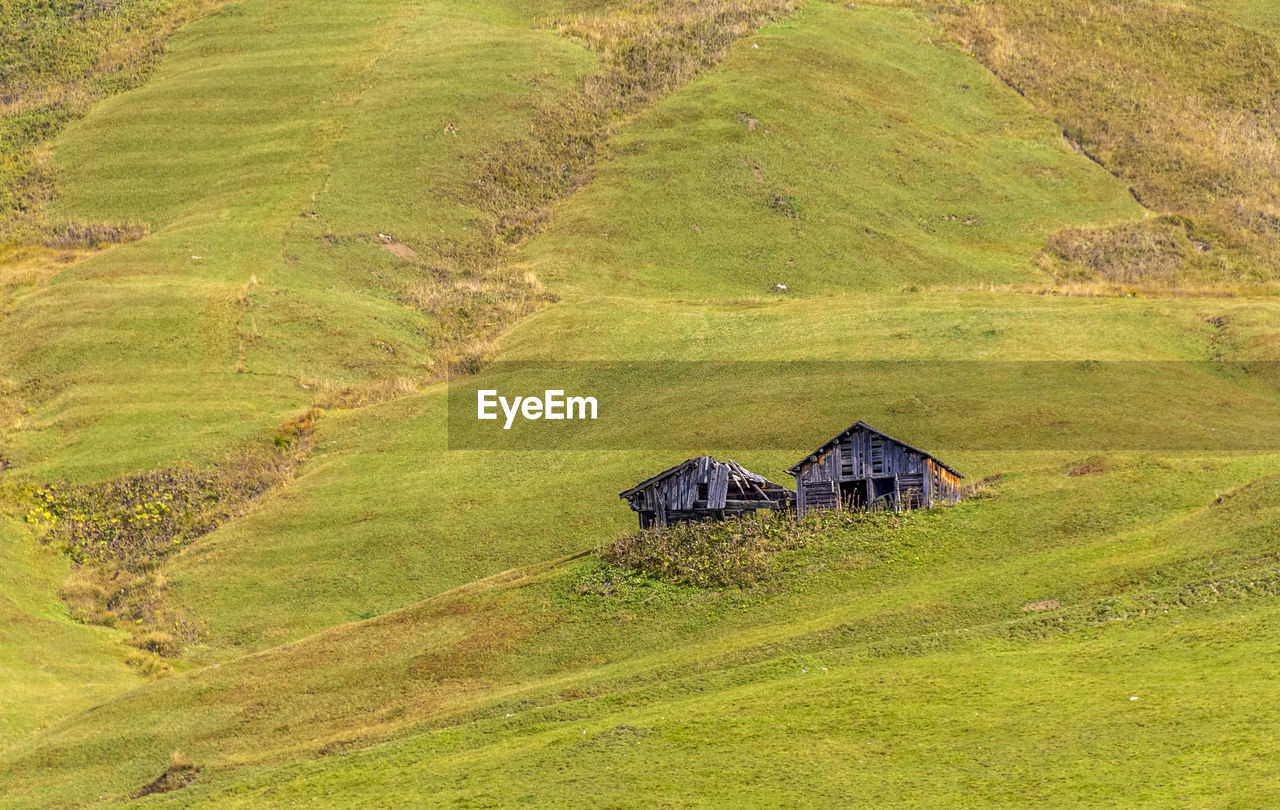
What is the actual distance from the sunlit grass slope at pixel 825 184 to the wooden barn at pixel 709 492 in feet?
108

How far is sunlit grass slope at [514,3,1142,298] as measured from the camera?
3669 inches

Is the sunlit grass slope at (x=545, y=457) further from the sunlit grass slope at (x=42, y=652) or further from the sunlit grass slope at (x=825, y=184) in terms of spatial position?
the sunlit grass slope at (x=825, y=184)

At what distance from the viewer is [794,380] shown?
7244cm

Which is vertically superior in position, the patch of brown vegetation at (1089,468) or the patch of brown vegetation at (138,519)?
the patch of brown vegetation at (1089,468)

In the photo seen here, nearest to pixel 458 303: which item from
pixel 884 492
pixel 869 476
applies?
pixel 869 476

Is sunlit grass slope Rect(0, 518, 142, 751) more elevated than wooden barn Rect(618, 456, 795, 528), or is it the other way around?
wooden barn Rect(618, 456, 795, 528)

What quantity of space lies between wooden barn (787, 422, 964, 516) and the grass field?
205 cm

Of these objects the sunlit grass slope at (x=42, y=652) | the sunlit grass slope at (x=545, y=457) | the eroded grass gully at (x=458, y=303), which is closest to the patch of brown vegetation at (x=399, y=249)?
the eroded grass gully at (x=458, y=303)

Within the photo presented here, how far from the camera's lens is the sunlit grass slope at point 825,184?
9319 centimetres

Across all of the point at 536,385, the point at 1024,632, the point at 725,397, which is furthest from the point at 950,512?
the point at 536,385

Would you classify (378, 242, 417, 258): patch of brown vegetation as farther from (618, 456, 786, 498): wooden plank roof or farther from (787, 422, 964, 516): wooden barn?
(787, 422, 964, 516): wooden barn

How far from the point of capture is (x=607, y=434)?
70.2 meters

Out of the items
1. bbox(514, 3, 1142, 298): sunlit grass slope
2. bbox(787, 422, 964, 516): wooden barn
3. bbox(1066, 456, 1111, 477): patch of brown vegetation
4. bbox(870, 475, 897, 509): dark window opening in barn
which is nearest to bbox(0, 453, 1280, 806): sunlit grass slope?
bbox(1066, 456, 1111, 477): patch of brown vegetation

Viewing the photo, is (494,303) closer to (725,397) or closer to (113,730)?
(725,397)
